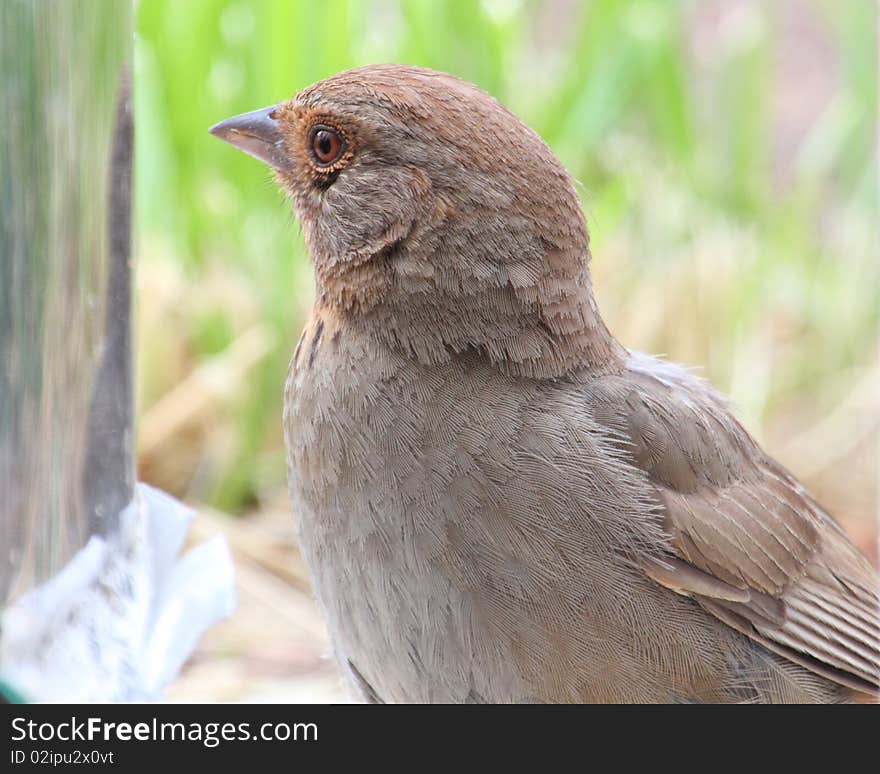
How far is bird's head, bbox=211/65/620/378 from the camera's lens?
2.24m

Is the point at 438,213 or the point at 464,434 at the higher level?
the point at 438,213

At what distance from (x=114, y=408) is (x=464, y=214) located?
657 millimetres

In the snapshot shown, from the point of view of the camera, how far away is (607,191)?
473cm

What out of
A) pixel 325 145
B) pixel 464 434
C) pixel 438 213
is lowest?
pixel 464 434

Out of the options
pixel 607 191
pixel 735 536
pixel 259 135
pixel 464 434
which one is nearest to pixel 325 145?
pixel 259 135

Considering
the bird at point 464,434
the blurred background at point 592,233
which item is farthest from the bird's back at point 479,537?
the blurred background at point 592,233

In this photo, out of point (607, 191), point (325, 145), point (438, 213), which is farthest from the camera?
point (607, 191)

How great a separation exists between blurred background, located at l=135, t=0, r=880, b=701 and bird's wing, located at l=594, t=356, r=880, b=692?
49.9 inches

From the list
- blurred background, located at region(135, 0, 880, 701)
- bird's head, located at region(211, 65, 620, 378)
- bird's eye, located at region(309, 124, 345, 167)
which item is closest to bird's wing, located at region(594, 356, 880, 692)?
bird's head, located at region(211, 65, 620, 378)

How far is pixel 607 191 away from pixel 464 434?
2.58 meters

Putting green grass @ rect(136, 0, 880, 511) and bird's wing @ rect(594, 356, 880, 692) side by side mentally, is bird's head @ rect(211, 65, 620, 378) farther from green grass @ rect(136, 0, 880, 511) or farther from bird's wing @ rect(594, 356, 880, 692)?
green grass @ rect(136, 0, 880, 511)

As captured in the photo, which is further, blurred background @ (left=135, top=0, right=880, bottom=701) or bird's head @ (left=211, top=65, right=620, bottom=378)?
blurred background @ (left=135, top=0, right=880, bottom=701)

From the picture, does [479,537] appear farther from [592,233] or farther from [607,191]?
[607,191]
